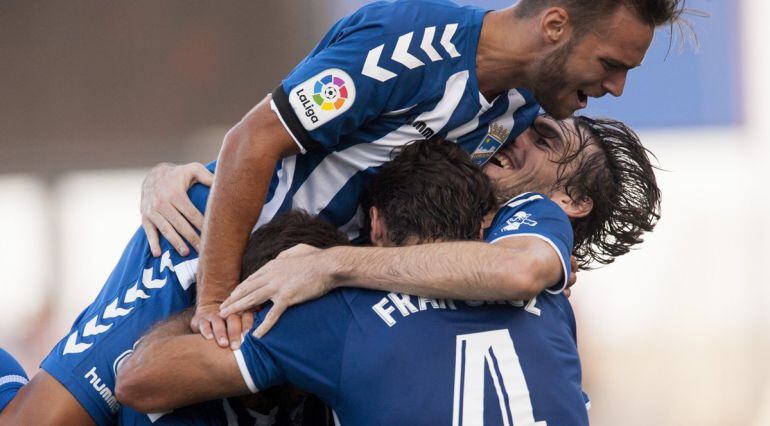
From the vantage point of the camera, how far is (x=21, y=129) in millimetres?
5508

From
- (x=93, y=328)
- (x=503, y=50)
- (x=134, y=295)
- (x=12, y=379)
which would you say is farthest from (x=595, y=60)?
(x=12, y=379)

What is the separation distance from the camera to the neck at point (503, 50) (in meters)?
2.29

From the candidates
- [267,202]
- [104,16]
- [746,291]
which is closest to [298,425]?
[267,202]

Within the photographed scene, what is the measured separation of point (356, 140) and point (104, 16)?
3.56 meters

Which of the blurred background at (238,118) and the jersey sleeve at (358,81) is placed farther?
the blurred background at (238,118)

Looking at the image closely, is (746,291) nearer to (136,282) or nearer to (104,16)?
(136,282)

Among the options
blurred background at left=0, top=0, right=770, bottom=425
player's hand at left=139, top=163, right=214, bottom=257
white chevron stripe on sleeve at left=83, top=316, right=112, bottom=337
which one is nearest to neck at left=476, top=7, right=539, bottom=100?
player's hand at left=139, top=163, right=214, bottom=257

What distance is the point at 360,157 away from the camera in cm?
234

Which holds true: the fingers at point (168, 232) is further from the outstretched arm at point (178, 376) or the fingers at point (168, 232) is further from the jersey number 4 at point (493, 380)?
the jersey number 4 at point (493, 380)

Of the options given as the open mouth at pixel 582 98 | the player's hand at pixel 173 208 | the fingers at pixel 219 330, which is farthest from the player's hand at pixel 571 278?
the player's hand at pixel 173 208

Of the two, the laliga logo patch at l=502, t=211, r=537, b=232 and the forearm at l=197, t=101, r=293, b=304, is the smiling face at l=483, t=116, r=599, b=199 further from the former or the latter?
the forearm at l=197, t=101, r=293, b=304

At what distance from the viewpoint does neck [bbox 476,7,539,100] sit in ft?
7.52

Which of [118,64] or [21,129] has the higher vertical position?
[118,64]

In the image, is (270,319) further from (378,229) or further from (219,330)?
(378,229)
